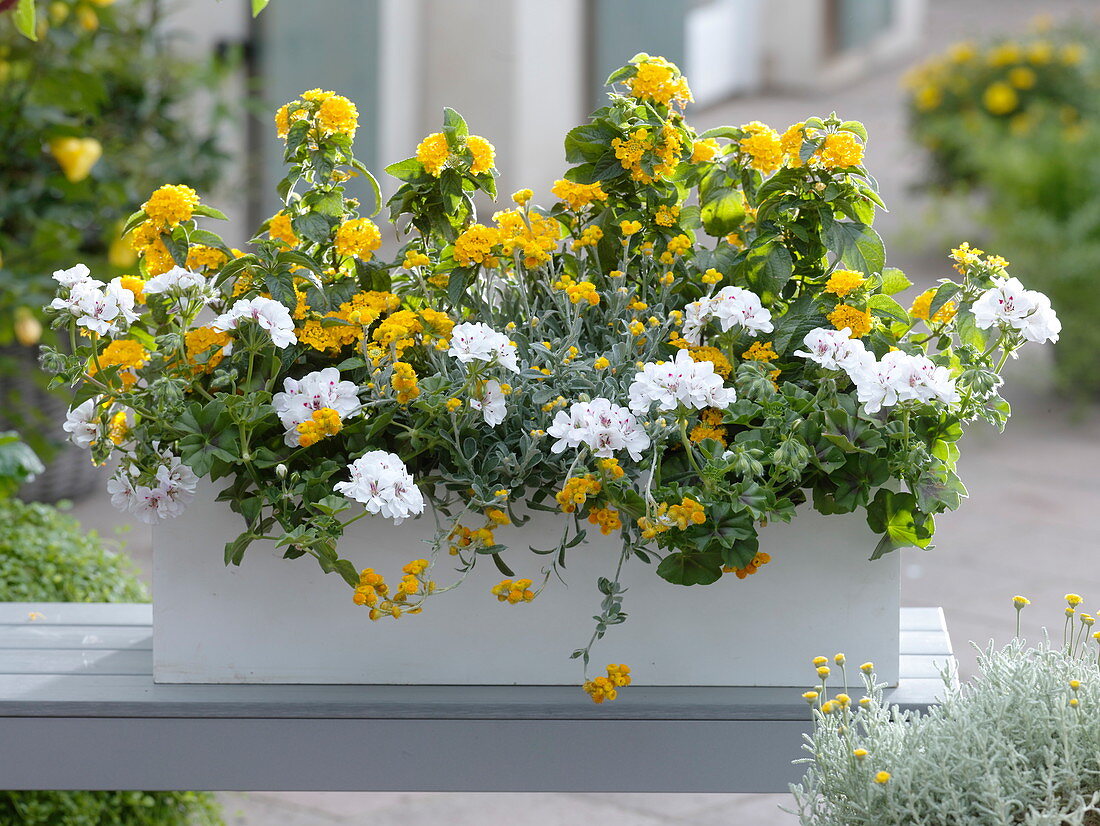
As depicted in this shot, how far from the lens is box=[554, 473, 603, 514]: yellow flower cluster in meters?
1.25

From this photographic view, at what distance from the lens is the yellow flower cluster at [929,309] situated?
1.40m

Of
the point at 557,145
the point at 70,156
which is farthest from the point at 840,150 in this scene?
the point at 557,145

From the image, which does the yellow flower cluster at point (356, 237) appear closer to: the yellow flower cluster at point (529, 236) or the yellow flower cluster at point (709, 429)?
the yellow flower cluster at point (529, 236)

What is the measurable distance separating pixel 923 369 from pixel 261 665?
688 millimetres

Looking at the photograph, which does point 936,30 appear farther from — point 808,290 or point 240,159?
point 808,290

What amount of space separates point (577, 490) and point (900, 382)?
303 millimetres

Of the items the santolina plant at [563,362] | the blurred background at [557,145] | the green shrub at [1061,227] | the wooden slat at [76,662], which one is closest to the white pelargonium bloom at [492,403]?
the santolina plant at [563,362]

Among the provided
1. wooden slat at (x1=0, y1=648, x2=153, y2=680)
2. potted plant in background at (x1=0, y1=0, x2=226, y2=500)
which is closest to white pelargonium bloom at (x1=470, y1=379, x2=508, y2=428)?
wooden slat at (x1=0, y1=648, x2=153, y2=680)

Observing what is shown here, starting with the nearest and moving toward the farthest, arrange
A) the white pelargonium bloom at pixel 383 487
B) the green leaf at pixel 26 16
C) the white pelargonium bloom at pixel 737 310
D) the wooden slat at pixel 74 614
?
1. the white pelargonium bloom at pixel 383 487
2. the white pelargonium bloom at pixel 737 310
3. the wooden slat at pixel 74 614
4. the green leaf at pixel 26 16

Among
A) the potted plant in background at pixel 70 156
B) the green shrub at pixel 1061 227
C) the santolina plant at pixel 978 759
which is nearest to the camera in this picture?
the santolina plant at pixel 978 759

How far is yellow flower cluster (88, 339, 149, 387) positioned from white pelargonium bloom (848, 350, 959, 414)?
663 millimetres

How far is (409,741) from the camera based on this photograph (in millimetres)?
1344

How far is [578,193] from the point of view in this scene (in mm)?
1448

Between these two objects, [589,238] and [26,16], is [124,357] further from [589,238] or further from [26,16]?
[26,16]
